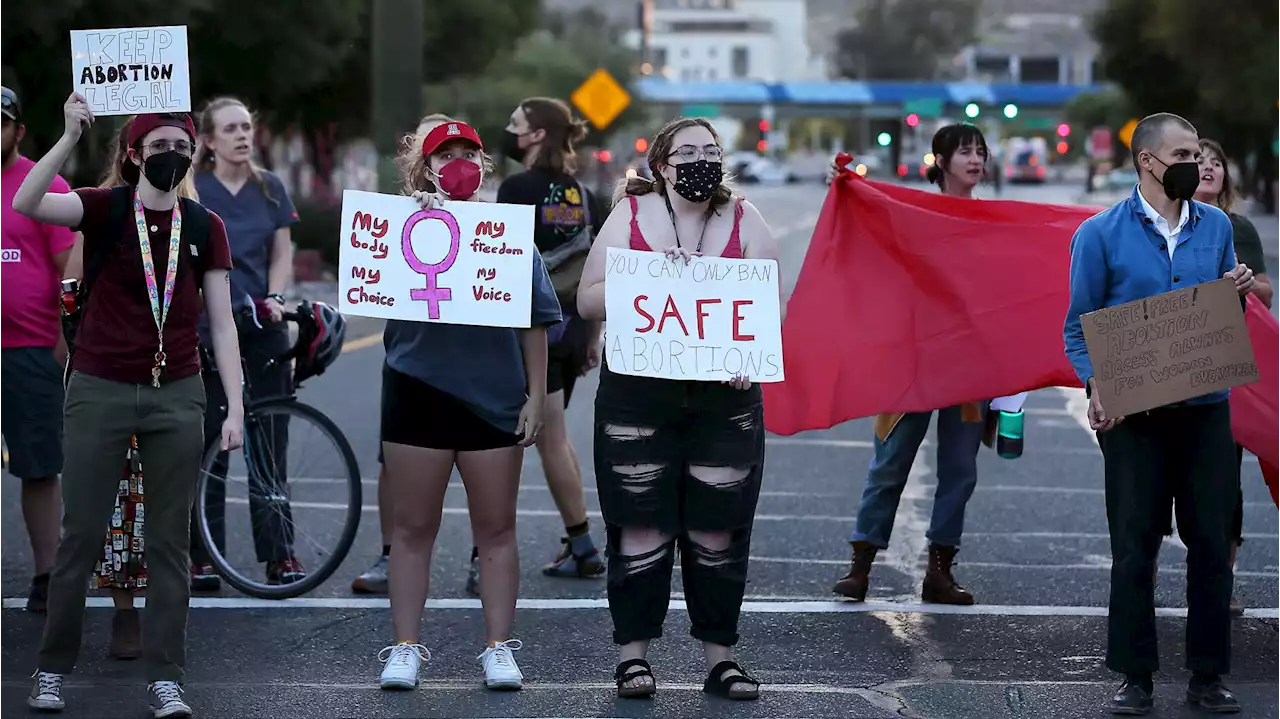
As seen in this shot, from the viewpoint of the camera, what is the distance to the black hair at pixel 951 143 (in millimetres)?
7672

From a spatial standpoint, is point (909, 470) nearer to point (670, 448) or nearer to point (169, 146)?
point (670, 448)

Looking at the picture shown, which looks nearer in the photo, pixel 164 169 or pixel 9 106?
pixel 164 169

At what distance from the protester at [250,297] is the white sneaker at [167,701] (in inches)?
70.8

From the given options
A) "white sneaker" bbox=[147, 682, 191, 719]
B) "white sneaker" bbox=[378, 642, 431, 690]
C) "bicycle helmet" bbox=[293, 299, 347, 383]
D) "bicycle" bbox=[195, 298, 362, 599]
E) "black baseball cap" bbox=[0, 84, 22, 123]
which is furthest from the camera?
"bicycle helmet" bbox=[293, 299, 347, 383]

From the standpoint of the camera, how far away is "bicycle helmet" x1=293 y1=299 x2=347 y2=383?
7652mm

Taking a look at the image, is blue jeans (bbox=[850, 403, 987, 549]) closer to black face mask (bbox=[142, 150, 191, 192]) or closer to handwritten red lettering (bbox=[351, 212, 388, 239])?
handwritten red lettering (bbox=[351, 212, 388, 239])

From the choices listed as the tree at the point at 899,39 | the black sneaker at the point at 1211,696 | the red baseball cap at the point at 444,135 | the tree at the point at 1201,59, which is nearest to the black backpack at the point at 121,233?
the red baseball cap at the point at 444,135

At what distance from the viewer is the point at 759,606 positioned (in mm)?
7516

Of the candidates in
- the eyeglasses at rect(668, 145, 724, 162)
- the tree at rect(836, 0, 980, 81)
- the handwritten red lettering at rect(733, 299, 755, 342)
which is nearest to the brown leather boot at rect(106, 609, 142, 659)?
the handwritten red lettering at rect(733, 299, 755, 342)

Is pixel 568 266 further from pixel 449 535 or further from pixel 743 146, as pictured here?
pixel 743 146

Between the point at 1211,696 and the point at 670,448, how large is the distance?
1835 mm

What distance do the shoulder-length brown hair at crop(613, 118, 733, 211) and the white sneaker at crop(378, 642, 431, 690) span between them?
63.2 inches

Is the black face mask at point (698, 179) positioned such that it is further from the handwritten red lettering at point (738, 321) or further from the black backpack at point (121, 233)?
the black backpack at point (121, 233)

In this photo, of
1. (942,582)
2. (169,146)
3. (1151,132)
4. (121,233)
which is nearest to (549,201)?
(942,582)
